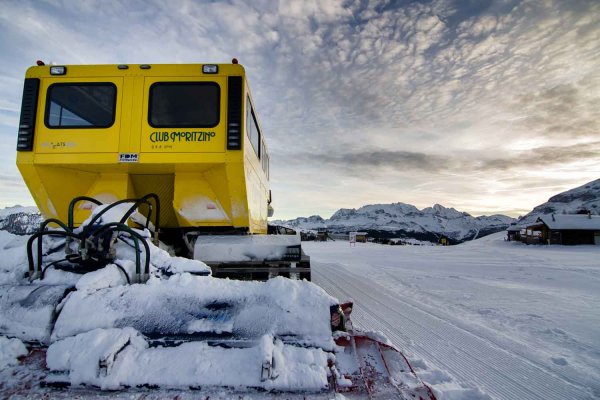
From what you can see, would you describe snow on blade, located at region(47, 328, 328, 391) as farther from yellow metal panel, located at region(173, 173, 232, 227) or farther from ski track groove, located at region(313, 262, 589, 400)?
yellow metal panel, located at region(173, 173, 232, 227)

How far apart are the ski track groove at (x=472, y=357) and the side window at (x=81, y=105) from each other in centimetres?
459

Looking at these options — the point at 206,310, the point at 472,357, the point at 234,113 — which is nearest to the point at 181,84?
the point at 234,113

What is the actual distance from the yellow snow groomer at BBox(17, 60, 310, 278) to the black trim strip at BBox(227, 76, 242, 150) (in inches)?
0.5

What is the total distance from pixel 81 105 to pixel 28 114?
25.8 inches

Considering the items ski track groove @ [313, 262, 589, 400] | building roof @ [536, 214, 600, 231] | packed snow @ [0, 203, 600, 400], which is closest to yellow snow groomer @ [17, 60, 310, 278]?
packed snow @ [0, 203, 600, 400]

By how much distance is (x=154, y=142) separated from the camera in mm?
4355

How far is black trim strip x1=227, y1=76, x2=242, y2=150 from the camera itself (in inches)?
170

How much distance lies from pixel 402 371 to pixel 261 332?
83 cm

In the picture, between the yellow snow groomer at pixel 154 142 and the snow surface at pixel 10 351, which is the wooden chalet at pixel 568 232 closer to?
the yellow snow groomer at pixel 154 142

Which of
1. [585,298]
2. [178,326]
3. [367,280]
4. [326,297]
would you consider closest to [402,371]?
[326,297]

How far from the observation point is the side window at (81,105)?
4445 mm

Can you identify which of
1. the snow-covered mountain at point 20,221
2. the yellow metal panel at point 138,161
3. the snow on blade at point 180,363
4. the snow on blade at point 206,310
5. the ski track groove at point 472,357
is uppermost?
the yellow metal panel at point 138,161

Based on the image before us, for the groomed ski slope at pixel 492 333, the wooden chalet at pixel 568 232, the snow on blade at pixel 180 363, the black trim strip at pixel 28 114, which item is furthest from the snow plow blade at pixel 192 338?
the wooden chalet at pixel 568 232

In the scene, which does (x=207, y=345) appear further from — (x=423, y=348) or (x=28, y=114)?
(x=28, y=114)
